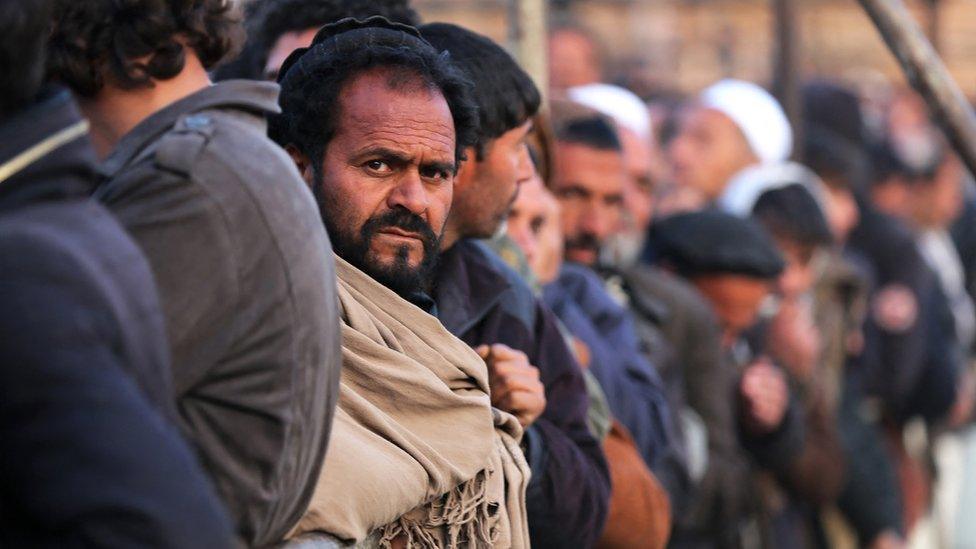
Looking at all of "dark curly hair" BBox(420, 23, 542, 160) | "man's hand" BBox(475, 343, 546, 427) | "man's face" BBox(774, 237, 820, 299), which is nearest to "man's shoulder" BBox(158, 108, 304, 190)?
"man's hand" BBox(475, 343, 546, 427)

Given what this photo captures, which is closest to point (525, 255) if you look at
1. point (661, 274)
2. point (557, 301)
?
point (557, 301)

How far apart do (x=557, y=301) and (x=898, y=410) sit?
19.4 ft

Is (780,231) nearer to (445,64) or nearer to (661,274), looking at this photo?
(661,274)

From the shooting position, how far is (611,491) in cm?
477

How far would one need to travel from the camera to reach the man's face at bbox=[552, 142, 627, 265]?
6.64 meters

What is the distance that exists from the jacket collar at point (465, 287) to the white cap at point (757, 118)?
19.3ft

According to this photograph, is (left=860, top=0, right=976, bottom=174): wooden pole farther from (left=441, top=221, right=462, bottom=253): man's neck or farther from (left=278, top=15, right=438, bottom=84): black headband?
(left=278, top=15, right=438, bottom=84): black headband

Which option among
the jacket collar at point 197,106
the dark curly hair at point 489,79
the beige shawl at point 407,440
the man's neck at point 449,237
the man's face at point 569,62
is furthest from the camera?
the man's face at point 569,62

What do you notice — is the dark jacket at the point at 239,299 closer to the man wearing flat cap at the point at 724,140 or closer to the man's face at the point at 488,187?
the man's face at the point at 488,187

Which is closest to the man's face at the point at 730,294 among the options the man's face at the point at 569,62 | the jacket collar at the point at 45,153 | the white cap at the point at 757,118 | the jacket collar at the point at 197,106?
the white cap at the point at 757,118

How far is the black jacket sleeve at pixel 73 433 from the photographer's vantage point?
2.25 metres

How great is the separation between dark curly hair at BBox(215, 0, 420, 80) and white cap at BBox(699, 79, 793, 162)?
17.3ft

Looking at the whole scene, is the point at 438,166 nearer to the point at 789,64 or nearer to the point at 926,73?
the point at 926,73

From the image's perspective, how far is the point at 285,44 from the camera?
16.5 feet
